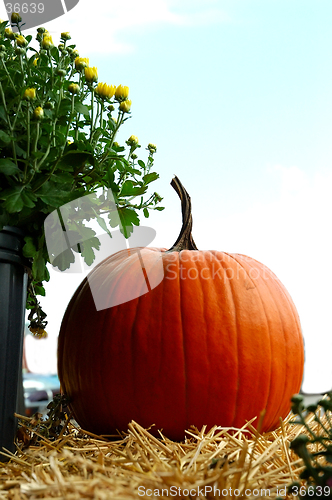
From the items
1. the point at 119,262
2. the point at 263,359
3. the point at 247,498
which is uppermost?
the point at 119,262

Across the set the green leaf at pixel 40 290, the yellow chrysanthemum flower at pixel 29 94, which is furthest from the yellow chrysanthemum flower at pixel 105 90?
the green leaf at pixel 40 290

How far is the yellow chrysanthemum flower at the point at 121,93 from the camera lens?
0.69 m

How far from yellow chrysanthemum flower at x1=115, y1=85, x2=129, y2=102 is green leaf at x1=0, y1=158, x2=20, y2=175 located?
7.1 inches

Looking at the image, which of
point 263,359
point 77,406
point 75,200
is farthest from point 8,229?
point 263,359

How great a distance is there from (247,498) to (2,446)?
0.42 metres

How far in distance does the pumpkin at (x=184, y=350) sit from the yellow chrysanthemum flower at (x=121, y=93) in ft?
0.98

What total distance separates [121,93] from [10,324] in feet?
1.30

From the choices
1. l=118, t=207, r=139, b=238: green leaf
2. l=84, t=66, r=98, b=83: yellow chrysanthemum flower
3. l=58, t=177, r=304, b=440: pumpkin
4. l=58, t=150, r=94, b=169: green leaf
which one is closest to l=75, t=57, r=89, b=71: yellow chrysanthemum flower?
l=84, t=66, r=98, b=83: yellow chrysanthemum flower

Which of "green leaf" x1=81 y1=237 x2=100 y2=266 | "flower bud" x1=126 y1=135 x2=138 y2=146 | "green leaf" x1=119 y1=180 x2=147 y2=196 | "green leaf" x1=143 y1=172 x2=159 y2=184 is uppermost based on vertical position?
"flower bud" x1=126 y1=135 x2=138 y2=146

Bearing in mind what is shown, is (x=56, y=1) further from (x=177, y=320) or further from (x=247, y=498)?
(x=247, y=498)

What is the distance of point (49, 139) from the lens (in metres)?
0.70

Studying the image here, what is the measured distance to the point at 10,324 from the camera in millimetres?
751

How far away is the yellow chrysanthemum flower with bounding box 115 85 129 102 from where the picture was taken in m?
0.69

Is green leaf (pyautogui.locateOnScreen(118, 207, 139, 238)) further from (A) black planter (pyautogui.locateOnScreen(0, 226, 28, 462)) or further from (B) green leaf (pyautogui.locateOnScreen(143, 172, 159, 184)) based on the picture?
(A) black planter (pyautogui.locateOnScreen(0, 226, 28, 462))
